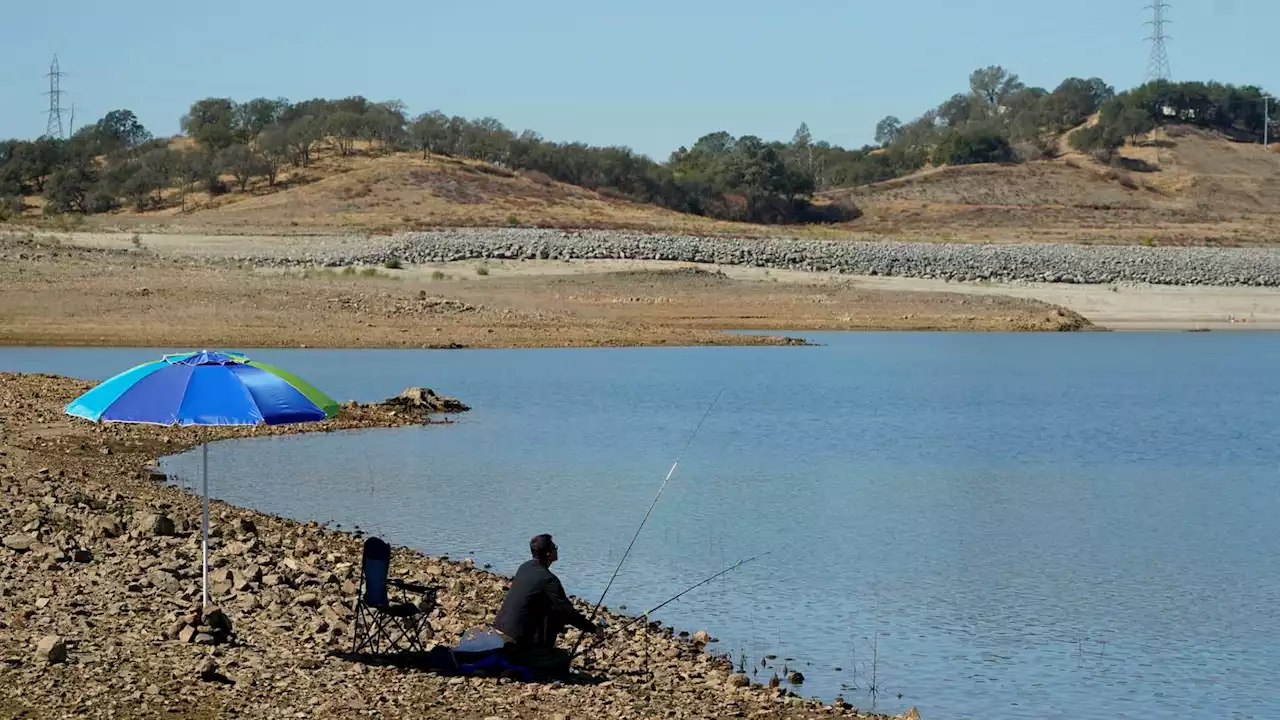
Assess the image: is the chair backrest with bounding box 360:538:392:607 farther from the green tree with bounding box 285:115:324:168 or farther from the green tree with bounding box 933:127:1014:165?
the green tree with bounding box 933:127:1014:165

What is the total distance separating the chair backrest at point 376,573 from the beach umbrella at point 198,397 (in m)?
1.02

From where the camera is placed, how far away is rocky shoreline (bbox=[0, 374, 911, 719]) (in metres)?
9.42

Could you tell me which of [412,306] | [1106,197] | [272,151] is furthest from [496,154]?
[412,306]

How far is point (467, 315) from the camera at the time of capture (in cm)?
4316

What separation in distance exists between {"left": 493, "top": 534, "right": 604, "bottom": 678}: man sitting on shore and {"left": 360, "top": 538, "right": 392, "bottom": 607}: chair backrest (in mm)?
754

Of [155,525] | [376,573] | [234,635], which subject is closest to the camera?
[376,573]

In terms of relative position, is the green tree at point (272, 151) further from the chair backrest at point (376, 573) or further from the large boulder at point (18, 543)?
the chair backrest at point (376, 573)

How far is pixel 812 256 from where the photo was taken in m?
60.2

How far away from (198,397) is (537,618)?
247cm

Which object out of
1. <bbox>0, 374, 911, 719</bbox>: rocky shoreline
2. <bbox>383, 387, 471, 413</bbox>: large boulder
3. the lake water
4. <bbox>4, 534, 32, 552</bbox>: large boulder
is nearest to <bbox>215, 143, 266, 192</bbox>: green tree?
the lake water

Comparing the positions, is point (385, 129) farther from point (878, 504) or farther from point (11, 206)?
point (878, 504)

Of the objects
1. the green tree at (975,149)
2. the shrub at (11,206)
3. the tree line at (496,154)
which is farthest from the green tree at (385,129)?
the green tree at (975,149)

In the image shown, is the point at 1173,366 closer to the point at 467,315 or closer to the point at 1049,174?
the point at 467,315

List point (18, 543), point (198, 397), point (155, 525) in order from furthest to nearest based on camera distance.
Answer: point (155, 525)
point (18, 543)
point (198, 397)
